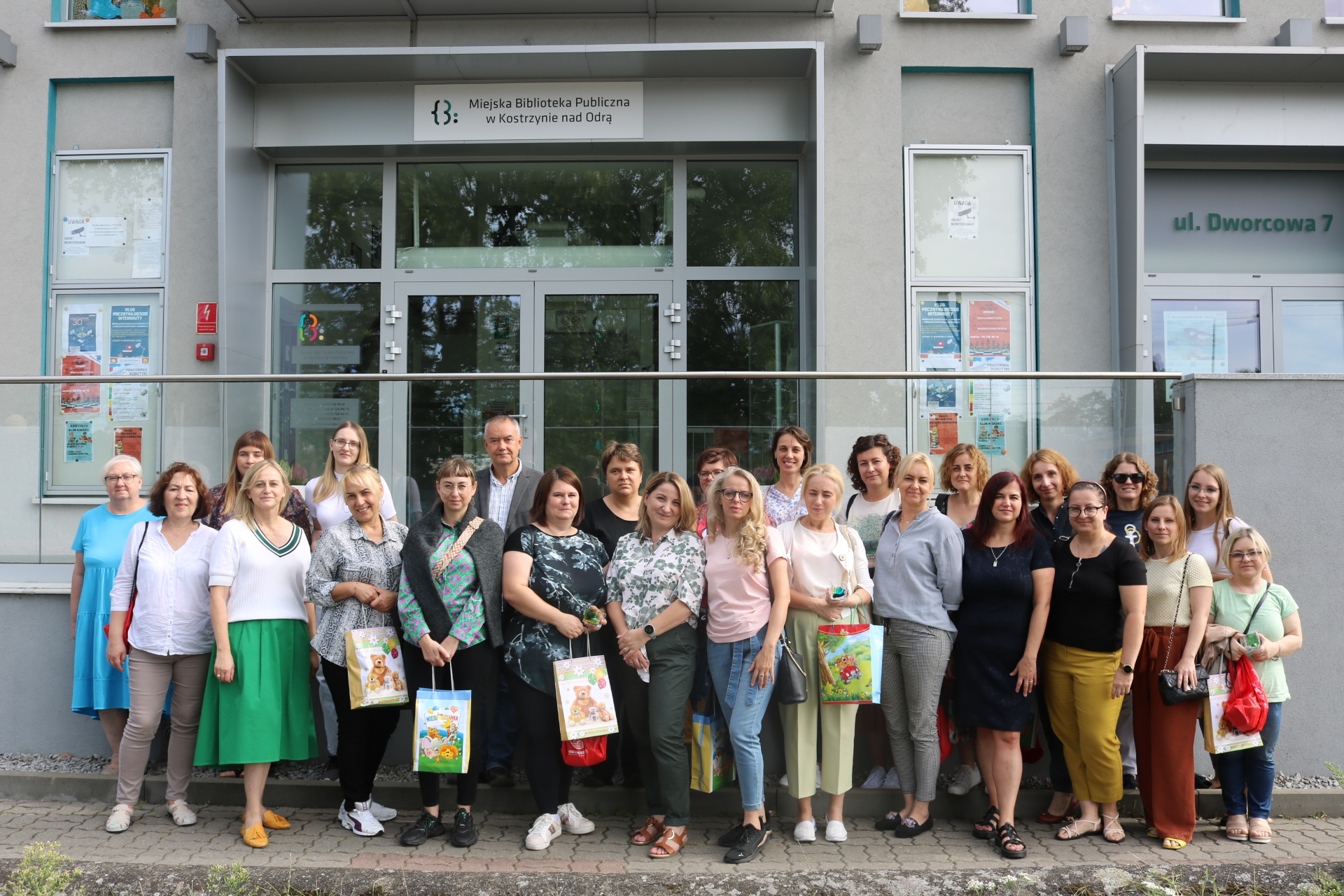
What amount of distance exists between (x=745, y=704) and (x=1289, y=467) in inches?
143

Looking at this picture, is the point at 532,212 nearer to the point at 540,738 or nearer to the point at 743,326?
the point at 743,326

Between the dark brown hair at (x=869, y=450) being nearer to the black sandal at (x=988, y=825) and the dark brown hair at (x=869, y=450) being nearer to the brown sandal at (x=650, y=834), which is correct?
the black sandal at (x=988, y=825)

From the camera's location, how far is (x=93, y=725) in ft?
18.1

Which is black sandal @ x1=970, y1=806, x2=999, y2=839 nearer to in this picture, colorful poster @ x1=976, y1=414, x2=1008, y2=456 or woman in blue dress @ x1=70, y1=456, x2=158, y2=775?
colorful poster @ x1=976, y1=414, x2=1008, y2=456

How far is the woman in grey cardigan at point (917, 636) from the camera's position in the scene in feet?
14.6

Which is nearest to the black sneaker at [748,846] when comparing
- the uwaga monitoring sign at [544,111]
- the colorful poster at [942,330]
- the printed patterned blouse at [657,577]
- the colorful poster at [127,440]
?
the printed patterned blouse at [657,577]

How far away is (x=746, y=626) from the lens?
4.26 m

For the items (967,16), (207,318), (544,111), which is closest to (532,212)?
(544,111)

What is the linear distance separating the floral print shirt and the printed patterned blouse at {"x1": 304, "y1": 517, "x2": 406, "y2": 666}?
2.06ft

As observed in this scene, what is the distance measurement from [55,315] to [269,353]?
1.96 meters

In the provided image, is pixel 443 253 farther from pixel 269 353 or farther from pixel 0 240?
pixel 0 240

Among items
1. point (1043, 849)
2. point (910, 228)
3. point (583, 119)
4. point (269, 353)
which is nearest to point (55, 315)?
point (269, 353)

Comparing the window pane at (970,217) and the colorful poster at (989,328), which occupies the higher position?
the window pane at (970,217)

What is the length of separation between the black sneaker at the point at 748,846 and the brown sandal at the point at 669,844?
221mm
